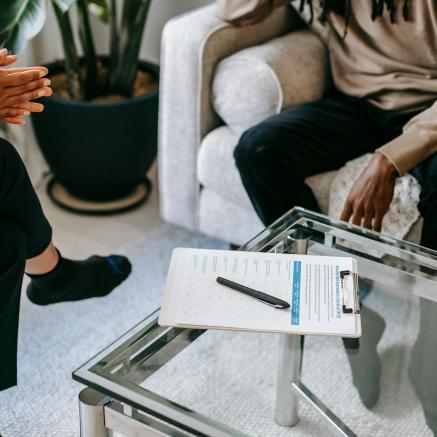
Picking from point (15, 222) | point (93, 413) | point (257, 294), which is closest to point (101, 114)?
point (15, 222)

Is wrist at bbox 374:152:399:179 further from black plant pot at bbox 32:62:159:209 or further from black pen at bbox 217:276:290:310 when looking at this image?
black plant pot at bbox 32:62:159:209

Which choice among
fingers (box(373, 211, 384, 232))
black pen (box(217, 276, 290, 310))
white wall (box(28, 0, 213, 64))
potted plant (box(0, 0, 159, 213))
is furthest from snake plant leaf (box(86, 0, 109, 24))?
black pen (box(217, 276, 290, 310))

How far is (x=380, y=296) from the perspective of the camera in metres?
1.38

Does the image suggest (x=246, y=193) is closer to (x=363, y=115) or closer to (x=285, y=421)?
(x=363, y=115)

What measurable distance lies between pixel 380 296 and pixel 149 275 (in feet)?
2.71

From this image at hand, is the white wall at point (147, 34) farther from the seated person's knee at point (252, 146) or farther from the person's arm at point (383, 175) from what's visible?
the person's arm at point (383, 175)

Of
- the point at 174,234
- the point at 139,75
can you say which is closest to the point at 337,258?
the point at 174,234

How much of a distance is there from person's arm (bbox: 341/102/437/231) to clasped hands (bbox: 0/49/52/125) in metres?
0.65

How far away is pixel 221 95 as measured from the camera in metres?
1.91

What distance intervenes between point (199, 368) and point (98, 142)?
891 millimetres

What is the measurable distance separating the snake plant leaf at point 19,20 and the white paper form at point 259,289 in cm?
83

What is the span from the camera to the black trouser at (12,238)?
1387 mm

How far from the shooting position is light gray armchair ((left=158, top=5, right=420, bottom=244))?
1.88 meters

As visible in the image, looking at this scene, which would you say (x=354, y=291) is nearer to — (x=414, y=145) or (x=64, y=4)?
(x=414, y=145)
